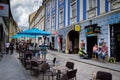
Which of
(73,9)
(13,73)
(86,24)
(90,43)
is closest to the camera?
(13,73)

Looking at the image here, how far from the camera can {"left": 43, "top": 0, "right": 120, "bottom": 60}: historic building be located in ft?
50.8

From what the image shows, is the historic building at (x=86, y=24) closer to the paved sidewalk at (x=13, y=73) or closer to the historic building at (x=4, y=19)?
the historic building at (x=4, y=19)

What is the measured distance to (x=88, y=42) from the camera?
64.5ft

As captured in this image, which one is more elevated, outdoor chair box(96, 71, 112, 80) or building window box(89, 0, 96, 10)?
building window box(89, 0, 96, 10)

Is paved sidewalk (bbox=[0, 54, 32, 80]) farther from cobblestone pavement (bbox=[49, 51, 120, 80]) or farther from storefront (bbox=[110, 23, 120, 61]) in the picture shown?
storefront (bbox=[110, 23, 120, 61])

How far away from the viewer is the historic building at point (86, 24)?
15477 mm

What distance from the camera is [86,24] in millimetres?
19766

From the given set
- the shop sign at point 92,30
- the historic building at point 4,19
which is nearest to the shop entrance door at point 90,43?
the shop sign at point 92,30

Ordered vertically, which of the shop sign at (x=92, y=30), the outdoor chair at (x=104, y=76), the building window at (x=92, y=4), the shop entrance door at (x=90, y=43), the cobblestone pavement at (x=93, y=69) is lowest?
the cobblestone pavement at (x=93, y=69)

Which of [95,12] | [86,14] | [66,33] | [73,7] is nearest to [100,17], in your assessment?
[95,12]

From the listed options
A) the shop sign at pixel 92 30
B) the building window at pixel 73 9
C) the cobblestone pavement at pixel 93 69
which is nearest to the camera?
the cobblestone pavement at pixel 93 69

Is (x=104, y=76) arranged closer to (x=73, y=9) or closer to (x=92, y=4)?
(x=92, y=4)

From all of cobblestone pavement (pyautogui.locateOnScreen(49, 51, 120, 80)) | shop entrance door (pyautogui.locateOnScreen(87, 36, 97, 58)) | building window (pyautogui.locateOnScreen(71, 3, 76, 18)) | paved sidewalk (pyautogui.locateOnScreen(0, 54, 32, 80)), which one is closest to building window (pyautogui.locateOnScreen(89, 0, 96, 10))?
shop entrance door (pyautogui.locateOnScreen(87, 36, 97, 58))

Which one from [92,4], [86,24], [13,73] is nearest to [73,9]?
[86,24]
